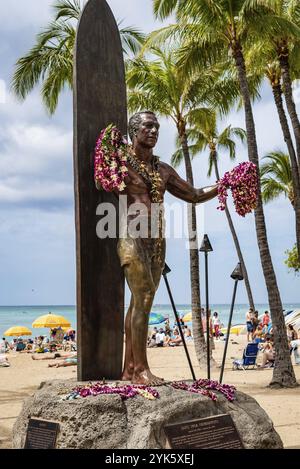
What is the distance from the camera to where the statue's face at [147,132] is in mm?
5531

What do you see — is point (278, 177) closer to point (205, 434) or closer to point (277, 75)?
point (277, 75)

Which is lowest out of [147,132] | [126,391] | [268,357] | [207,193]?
[268,357]

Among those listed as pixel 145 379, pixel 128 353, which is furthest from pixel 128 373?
pixel 145 379

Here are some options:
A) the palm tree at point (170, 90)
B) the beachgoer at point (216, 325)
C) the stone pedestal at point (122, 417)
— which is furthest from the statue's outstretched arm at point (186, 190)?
the beachgoer at point (216, 325)

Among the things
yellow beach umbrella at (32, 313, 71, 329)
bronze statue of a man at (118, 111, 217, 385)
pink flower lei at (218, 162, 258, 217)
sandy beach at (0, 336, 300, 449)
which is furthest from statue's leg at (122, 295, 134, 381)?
yellow beach umbrella at (32, 313, 71, 329)

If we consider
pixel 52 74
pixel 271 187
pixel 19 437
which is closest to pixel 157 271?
pixel 19 437

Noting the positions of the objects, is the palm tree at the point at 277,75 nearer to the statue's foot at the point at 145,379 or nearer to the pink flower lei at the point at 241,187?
the pink flower lei at the point at 241,187

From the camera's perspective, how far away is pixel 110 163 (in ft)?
17.1

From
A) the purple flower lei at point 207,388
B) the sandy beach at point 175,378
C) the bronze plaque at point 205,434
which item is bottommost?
the sandy beach at point 175,378

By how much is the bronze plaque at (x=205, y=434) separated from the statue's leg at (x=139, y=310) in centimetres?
65

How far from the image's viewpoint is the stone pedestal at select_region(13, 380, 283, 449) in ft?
15.0

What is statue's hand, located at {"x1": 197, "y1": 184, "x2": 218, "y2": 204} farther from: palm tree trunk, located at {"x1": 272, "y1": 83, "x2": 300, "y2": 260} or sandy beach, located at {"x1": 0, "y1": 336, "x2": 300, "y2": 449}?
palm tree trunk, located at {"x1": 272, "y1": 83, "x2": 300, "y2": 260}

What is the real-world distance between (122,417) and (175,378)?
10.1m
